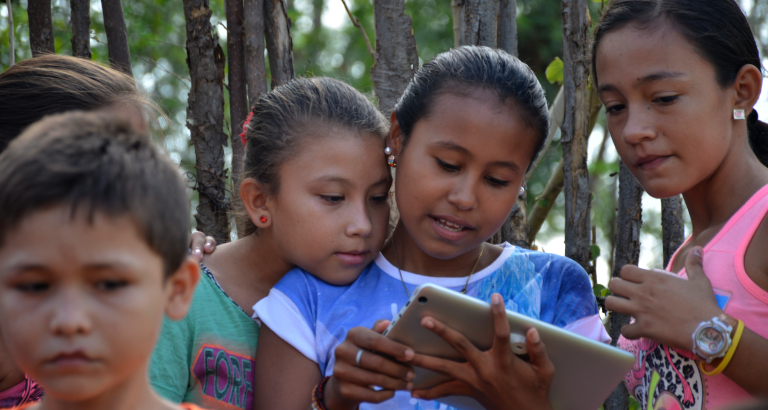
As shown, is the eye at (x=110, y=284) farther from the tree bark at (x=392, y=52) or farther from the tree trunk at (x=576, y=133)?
the tree trunk at (x=576, y=133)

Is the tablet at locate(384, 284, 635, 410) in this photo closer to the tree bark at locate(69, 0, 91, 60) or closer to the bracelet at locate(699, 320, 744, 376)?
the bracelet at locate(699, 320, 744, 376)

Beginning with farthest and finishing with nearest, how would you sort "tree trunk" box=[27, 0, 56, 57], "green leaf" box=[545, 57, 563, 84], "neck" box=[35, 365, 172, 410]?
"green leaf" box=[545, 57, 563, 84] → "tree trunk" box=[27, 0, 56, 57] → "neck" box=[35, 365, 172, 410]

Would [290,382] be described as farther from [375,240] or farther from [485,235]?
[485,235]

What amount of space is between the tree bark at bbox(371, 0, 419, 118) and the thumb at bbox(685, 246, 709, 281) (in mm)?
1405

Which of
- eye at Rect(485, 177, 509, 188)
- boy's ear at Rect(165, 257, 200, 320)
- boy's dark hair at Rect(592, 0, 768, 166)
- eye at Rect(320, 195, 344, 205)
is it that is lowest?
boy's ear at Rect(165, 257, 200, 320)

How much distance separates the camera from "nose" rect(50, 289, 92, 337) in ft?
3.39

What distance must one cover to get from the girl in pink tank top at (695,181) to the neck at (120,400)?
132cm

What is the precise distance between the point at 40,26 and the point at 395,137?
1905 millimetres

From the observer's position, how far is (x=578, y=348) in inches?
62.1

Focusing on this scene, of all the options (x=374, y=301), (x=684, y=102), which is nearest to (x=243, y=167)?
(x=374, y=301)

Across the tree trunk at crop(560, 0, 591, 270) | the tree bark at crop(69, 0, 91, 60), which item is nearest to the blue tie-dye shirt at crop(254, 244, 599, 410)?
the tree trunk at crop(560, 0, 591, 270)

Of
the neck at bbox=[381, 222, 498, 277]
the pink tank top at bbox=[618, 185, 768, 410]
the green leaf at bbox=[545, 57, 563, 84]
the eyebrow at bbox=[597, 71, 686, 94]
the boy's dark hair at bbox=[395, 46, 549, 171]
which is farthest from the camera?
the green leaf at bbox=[545, 57, 563, 84]

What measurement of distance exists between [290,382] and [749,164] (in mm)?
1614

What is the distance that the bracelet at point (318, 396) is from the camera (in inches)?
71.2
